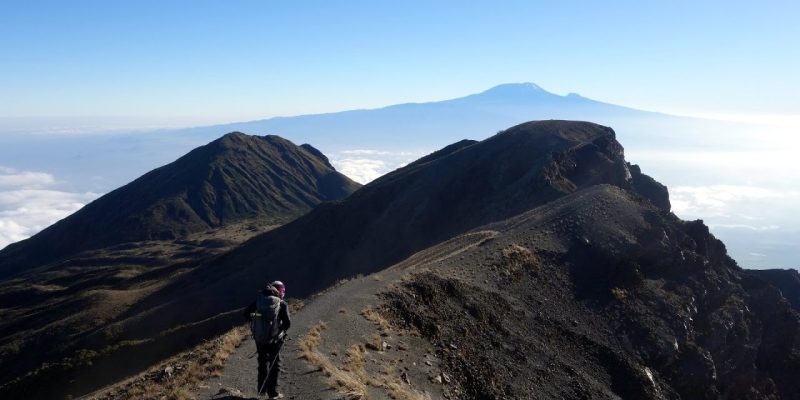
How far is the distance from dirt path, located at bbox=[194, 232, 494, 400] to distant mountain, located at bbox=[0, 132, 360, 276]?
14406cm

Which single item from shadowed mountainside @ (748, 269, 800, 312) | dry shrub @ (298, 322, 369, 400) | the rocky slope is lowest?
the rocky slope

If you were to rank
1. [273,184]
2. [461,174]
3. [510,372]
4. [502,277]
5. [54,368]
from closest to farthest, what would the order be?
[510,372] < [502,277] < [54,368] < [461,174] < [273,184]

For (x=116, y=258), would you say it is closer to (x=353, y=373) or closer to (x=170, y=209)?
(x=170, y=209)

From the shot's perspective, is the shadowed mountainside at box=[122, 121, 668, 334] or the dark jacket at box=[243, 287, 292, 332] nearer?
the dark jacket at box=[243, 287, 292, 332]

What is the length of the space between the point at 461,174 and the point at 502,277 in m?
42.2

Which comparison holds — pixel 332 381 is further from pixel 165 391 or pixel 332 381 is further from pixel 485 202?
pixel 485 202

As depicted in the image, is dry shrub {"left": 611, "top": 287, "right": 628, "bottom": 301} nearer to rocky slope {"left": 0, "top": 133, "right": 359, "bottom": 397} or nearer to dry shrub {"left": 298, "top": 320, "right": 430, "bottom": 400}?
dry shrub {"left": 298, "top": 320, "right": 430, "bottom": 400}

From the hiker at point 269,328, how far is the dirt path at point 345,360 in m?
0.70

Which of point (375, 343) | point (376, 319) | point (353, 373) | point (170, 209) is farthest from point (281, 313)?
point (170, 209)

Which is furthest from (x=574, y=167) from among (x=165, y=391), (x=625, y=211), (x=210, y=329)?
(x=165, y=391)

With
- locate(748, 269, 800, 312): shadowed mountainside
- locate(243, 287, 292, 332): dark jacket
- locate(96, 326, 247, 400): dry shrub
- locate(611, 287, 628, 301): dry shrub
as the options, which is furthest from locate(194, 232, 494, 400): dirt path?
locate(748, 269, 800, 312): shadowed mountainside

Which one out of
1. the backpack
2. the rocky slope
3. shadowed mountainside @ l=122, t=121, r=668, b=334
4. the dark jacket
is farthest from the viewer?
shadowed mountainside @ l=122, t=121, r=668, b=334

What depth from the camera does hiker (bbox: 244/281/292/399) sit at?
12.5 meters

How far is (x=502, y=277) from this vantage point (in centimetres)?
3247
